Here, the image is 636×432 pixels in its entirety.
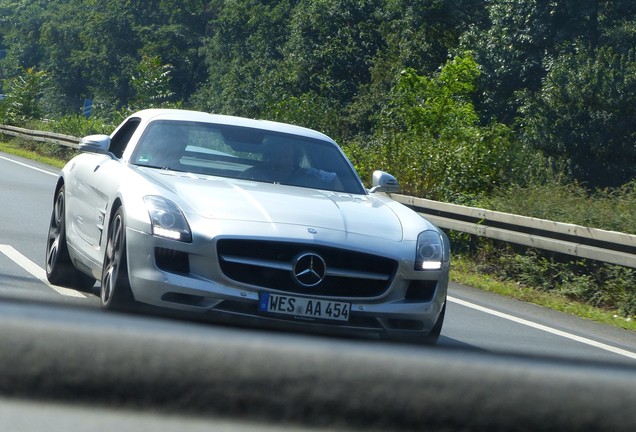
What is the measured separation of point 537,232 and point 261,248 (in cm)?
754

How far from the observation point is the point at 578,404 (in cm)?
87

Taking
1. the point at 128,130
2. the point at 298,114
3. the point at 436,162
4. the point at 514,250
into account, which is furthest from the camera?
the point at 298,114

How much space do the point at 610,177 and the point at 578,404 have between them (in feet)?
144

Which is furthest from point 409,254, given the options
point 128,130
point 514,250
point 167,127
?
point 514,250

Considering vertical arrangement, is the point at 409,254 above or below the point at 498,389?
below

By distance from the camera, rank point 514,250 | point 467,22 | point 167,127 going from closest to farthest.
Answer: point 167,127
point 514,250
point 467,22

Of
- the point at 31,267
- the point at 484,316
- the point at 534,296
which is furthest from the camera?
the point at 534,296

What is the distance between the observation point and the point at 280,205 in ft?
19.3

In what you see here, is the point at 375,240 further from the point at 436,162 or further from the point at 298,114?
the point at 298,114

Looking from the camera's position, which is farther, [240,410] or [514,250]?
[514,250]

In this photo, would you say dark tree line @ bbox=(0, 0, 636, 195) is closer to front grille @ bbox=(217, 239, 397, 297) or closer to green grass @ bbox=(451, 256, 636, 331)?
green grass @ bbox=(451, 256, 636, 331)

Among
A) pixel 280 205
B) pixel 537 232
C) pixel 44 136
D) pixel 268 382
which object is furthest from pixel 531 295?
pixel 44 136

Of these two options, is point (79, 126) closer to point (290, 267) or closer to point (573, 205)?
point (573, 205)

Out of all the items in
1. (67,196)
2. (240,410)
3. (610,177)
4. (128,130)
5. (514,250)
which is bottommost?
(610,177)
